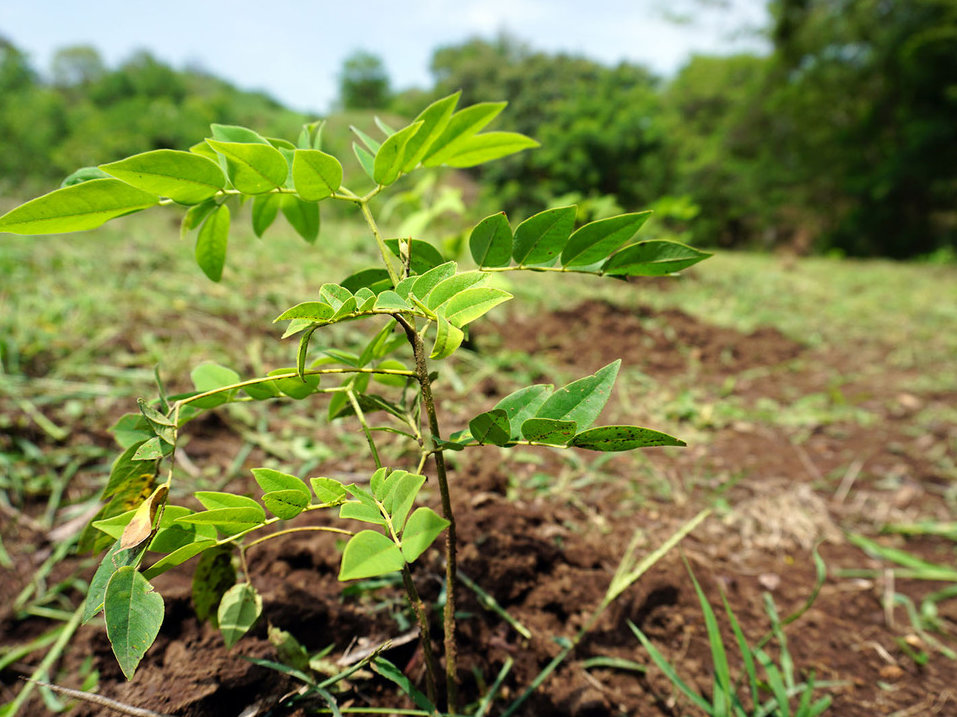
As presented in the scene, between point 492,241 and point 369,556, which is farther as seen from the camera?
point 492,241

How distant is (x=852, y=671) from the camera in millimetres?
858

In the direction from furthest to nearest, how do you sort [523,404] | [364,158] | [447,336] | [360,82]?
[360,82]
[364,158]
[523,404]
[447,336]

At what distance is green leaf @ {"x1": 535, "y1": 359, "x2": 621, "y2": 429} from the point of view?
18.0 inches

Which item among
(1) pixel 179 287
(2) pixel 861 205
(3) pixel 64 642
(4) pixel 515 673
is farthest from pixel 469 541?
(2) pixel 861 205

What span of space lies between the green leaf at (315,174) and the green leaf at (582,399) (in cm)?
30

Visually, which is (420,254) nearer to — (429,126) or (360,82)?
(429,126)

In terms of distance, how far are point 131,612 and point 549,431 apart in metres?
0.38

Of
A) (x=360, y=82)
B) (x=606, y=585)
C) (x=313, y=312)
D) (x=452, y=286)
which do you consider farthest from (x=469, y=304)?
(x=360, y=82)

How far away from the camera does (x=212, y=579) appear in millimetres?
575

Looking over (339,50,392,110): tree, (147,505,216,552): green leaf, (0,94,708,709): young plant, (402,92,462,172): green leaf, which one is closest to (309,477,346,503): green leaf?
(0,94,708,709): young plant

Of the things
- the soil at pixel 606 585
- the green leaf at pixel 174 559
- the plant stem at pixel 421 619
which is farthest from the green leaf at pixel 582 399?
the soil at pixel 606 585

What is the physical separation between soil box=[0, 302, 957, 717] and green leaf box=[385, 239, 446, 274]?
0.49 m

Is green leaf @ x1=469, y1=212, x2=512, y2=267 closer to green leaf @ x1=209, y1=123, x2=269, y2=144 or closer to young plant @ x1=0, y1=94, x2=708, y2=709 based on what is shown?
young plant @ x1=0, y1=94, x2=708, y2=709

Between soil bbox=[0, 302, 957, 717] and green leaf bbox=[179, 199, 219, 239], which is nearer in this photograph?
green leaf bbox=[179, 199, 219, 239]
